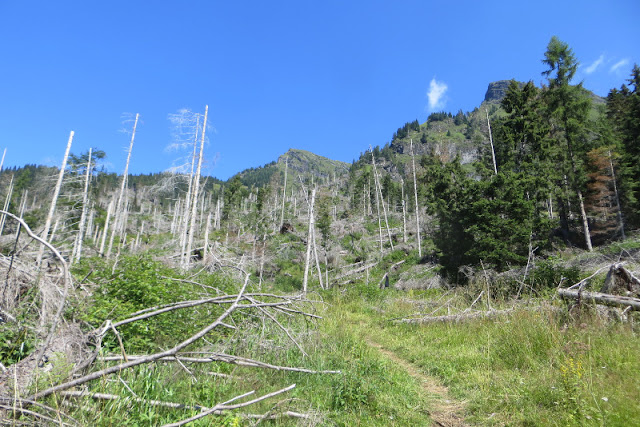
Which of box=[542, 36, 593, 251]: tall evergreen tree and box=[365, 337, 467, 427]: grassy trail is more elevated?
box=[542, 36, 593, 251]: tall evergreen tree

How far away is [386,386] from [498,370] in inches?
71.3

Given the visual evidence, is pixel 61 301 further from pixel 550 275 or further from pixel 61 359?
pixel 550 275

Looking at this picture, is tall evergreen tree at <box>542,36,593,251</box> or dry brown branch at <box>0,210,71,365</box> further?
tall evergreen tree at <box>542,36,593,251</box>

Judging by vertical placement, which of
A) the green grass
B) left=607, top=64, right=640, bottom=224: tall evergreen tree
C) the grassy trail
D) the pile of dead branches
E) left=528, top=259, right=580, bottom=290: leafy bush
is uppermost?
left=607, top=64, right=640, bottom=224: tall evergreen tree

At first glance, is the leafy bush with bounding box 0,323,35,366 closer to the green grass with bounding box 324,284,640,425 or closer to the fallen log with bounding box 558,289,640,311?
the green grass with bounding box 324,284,640,425

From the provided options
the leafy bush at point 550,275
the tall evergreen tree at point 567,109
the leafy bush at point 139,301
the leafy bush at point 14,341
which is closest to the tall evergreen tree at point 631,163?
the tall evergreen tree at point 567,109

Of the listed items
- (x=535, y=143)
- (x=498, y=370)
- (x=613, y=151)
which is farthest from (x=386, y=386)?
(x=613, y=151)

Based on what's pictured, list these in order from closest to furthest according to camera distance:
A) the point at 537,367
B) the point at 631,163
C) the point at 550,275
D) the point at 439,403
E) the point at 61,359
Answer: the point at 61,359, the point at 439,403, the point at 537,367, the point at 550,275, the point at 631,163

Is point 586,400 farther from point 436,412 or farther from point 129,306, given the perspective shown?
point 129,306

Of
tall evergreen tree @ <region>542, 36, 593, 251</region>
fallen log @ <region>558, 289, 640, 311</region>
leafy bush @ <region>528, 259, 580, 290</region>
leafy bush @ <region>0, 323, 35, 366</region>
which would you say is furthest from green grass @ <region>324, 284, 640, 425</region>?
tall evergreen tree @ <region>542, 36, 593, 251</region>

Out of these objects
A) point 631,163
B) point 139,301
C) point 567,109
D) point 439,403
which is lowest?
point 439,403

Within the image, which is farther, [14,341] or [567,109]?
[567,109]

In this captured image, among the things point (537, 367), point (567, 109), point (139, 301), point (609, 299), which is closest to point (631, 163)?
point (567, 109)

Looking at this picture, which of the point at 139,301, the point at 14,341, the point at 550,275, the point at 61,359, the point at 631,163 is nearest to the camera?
the point at 61,359
